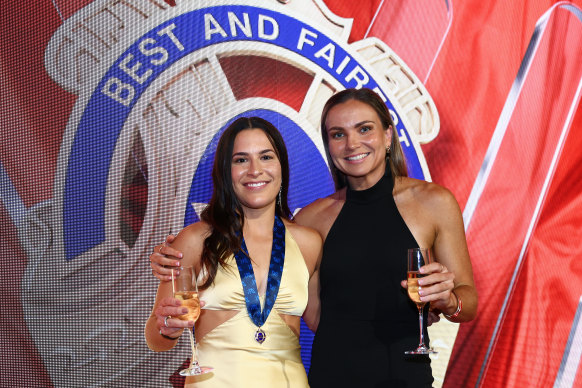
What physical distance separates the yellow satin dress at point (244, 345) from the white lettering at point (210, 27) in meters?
2.05

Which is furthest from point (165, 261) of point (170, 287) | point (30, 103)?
point (30, 103)

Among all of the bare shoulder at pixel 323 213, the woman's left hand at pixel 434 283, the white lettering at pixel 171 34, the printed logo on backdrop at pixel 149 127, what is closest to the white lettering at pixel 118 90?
the printed logo on backdrop at pixel 149 127

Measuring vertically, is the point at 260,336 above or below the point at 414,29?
below

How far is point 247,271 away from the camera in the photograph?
7.21 ft

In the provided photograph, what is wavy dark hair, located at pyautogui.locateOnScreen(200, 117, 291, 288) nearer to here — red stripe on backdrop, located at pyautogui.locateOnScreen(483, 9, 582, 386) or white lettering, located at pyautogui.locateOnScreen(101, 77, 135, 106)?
red stripe on backdrop, located at pyautogui.locateOnScreen(483, 9, 582, 386)

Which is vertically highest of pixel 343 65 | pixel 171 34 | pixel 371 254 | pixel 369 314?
pixel 171 34

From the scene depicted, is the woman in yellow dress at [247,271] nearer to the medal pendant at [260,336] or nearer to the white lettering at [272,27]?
the medal pendant at [260,336]

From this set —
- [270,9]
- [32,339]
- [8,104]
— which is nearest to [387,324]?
[270,9]

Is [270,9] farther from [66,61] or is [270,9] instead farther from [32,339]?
[32,339]

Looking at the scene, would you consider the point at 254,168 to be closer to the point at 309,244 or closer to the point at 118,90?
the point at 309,244

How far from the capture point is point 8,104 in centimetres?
426

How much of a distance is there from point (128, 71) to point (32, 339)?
2.08m

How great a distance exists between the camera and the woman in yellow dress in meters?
2.14

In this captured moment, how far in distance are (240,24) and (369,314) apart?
2.33 m
